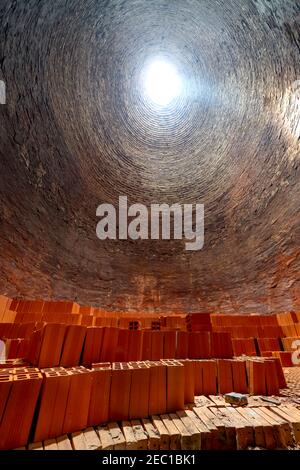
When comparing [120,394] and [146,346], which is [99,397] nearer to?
[120,394]

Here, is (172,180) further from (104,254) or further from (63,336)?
(63,336)

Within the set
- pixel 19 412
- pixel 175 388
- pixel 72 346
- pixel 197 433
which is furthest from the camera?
pixel 72 346

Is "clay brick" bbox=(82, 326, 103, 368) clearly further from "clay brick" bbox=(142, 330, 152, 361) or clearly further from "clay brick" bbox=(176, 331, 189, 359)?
"clay brick" bbox=(176, 331, 189, 359)

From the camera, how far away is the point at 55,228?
7.90 metres

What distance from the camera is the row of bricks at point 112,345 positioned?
8.04 feet

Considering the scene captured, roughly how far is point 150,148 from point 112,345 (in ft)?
31.5

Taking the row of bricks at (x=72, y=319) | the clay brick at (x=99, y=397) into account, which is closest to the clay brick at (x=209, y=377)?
Result: the clay brick at (x=99, y=397)

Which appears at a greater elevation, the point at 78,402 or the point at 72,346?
the point at 72,346

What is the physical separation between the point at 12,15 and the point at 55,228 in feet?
16.6

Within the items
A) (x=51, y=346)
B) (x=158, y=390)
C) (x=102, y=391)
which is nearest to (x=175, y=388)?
(x=158, y=390)

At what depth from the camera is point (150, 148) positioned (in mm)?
11094

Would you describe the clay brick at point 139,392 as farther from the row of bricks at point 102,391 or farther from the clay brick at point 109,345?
the clay brick at point 109,345

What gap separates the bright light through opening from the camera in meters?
11.7
